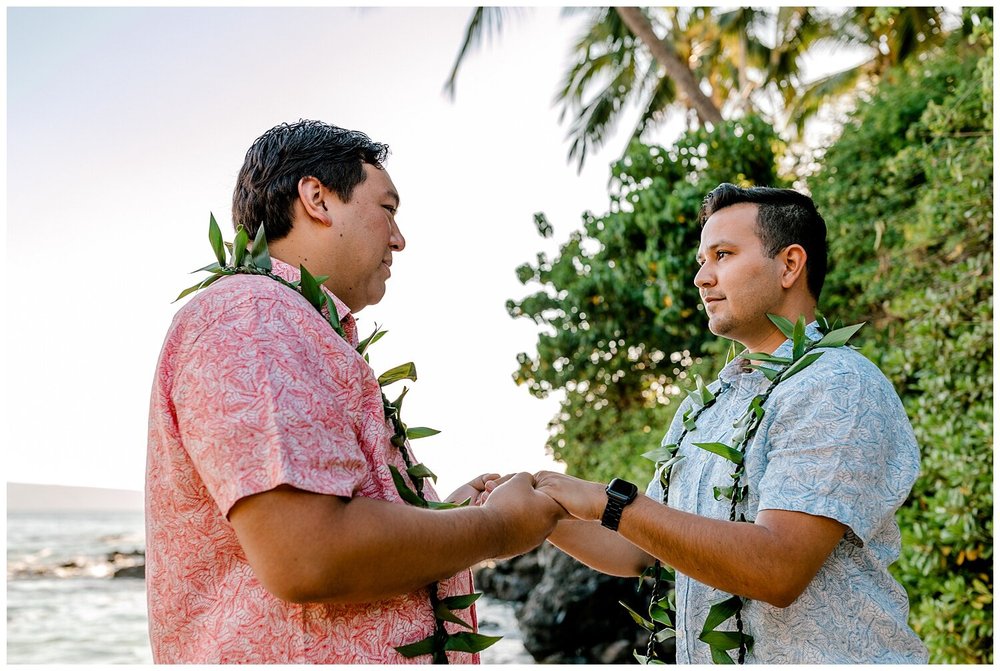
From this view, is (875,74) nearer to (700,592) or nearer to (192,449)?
(700,592)

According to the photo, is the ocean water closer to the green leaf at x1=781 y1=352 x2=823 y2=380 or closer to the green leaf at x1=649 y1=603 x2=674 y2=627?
the green leaf at x1=649 y1=603 x2=674 y2=627

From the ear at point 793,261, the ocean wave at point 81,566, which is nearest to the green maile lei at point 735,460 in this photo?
the ear at point 793,261

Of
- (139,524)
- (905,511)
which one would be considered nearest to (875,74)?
(905,511)

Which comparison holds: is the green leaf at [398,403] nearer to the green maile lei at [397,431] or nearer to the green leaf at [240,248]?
the green maile lei at [397,431]

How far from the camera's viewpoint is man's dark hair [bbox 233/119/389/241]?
2295 mm

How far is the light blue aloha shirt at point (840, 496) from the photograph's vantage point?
2311 millimetres

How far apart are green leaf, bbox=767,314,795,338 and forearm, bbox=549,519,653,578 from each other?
936 millimetres

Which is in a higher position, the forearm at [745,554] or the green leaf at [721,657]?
the forearm at [745,554]

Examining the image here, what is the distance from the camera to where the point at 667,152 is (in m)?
10.3

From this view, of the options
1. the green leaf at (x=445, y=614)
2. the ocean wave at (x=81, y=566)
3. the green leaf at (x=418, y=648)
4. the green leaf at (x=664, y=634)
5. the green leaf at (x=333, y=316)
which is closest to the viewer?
the green leaf at (x=418, y=648)

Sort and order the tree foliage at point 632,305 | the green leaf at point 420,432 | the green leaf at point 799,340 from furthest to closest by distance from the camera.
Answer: the tree foliage at point 632,305 < the green leaf at point 799,340 < the green leaf at point 420,432

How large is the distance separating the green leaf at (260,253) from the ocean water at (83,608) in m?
13.4

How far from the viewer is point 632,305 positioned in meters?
10.9

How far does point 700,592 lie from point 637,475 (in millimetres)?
7439
